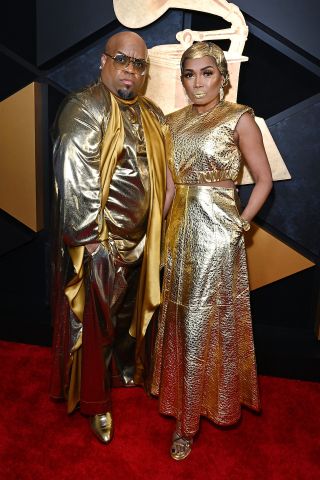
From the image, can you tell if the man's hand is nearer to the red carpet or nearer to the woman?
the woman

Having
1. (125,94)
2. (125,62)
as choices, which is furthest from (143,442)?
(125,62)

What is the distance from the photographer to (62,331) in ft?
6.90

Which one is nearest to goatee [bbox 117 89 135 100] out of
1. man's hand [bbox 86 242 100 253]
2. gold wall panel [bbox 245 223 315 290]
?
man's hand [bbox 86 242 100 253]

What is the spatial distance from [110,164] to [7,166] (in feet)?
3.65

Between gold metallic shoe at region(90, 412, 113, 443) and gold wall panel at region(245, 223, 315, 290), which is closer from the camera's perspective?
gold metallic shoe at region(90, 412, 113, 443)

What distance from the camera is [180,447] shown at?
2.00 metres

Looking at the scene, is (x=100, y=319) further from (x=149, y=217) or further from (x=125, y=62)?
(x=125, y=62)

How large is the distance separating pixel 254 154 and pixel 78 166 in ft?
2.42

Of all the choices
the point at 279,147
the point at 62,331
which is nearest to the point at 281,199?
the point at 279,147

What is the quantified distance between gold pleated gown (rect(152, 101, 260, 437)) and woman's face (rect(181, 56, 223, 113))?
0.07 m

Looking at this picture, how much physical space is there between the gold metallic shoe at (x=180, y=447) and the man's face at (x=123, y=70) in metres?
1.58

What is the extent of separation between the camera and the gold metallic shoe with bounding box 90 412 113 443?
2061 millimetres

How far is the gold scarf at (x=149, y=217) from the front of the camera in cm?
187

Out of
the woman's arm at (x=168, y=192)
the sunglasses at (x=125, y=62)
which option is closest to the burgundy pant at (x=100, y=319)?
the woman's arm at (x=168, y=192)
